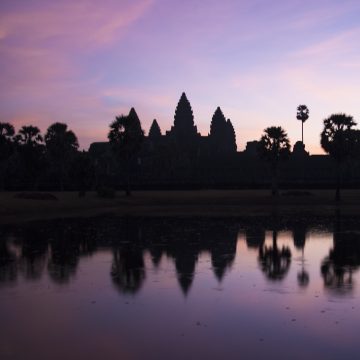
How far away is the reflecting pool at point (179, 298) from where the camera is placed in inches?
372

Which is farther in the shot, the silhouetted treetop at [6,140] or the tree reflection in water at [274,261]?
the silhouetted treetop at [6,140]

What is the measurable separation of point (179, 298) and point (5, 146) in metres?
67.5

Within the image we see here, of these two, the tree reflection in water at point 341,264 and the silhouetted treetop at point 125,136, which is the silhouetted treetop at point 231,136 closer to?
the silhouetted treetop at point 125,136

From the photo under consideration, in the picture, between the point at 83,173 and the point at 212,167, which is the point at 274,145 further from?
the point at 212,167

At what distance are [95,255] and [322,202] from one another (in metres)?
45.1

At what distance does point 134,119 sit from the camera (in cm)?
7588

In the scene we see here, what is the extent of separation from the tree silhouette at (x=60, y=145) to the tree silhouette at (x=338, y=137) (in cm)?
4192

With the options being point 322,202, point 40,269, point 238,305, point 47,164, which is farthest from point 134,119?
point 238,305


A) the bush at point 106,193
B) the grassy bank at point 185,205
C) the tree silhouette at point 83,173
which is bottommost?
the grassy bank at point 185,205

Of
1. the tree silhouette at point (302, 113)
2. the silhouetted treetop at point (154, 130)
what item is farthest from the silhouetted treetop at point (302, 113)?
the silhouetted treetop at point (154, 130)

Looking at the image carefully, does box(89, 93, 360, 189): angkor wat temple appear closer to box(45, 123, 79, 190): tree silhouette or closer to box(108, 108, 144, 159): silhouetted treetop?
box(45, 123, 79, 190): tree silhouette

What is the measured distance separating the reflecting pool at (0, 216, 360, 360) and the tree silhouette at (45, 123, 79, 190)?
66.4 m

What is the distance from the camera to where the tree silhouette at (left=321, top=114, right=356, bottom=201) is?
6856 cm

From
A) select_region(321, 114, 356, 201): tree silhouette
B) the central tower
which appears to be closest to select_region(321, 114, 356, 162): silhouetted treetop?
select_region(321, 114, 356, 201): tree silhouette
